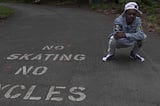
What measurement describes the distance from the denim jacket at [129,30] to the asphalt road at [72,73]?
1.64 ft

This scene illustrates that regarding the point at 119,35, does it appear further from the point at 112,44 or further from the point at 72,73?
the point at 72,73

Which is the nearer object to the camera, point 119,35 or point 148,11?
point 119,35

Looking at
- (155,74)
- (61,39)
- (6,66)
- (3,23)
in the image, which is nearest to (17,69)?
(6,66)

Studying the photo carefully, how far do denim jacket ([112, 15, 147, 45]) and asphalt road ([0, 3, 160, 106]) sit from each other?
0.50 meters

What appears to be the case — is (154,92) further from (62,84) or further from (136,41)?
(136,41)

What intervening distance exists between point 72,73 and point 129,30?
5.55 feet

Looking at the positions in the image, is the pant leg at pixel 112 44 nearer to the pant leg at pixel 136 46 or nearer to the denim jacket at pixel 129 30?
the denim jacket at pixel 129 30

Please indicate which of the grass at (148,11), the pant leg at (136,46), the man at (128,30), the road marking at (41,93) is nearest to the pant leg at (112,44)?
the man at (128,30)

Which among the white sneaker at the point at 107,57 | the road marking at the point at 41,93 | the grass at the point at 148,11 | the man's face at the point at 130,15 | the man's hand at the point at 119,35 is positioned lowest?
the grass at the point at 148,11

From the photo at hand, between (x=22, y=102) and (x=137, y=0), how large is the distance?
52.1 ft

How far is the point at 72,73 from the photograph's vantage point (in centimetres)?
822

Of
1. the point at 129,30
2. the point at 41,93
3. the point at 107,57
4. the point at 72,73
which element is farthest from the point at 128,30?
the point at 41,93

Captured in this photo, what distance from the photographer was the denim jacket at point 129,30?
8836mm

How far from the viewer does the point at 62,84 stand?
24.3 ft
